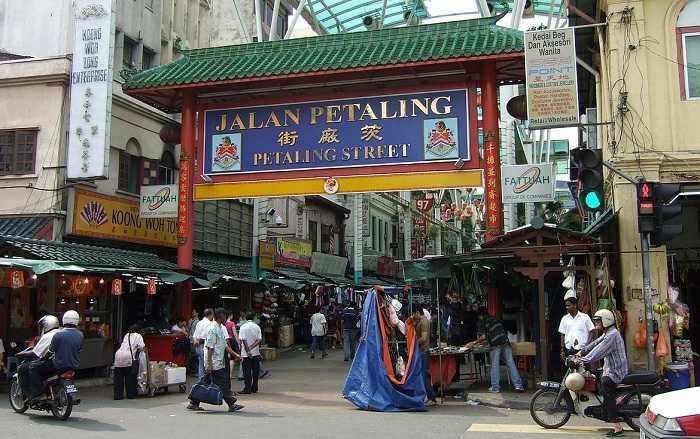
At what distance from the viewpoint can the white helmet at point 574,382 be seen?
10086mm

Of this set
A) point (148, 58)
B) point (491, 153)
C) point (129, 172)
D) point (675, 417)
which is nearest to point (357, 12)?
point (148, 58)

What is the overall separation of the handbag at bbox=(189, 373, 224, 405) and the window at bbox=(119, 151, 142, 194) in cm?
1122

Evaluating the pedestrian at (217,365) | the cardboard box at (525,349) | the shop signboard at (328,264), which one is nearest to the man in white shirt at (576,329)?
the cardboard box at (525,349)

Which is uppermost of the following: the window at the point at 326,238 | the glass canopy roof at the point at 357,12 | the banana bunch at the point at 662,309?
the glass canopy roof at the point at 357,12

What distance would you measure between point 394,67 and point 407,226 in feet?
102

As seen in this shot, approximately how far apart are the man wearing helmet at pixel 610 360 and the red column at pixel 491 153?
6.10 meters

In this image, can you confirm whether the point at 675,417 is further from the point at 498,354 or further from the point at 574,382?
the point at 498,354

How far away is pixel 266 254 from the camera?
26.9 m

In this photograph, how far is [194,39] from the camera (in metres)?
27.5

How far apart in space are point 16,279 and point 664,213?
39.1 feet

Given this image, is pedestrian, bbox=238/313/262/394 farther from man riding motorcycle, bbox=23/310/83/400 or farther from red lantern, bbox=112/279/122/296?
man riding motorcycle, bbox=23/310/83/400

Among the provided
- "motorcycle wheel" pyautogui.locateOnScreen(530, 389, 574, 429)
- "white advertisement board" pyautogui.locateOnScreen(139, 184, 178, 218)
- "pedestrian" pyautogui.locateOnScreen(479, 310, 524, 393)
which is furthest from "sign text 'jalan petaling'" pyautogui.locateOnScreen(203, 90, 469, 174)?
"motorcycle wheel" pyautogui.locateOnScreen(530, 389, 574, 429)

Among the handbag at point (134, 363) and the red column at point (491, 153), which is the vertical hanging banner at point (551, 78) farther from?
the handbag at point (134, 363)

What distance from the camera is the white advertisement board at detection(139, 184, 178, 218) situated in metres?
19.4
